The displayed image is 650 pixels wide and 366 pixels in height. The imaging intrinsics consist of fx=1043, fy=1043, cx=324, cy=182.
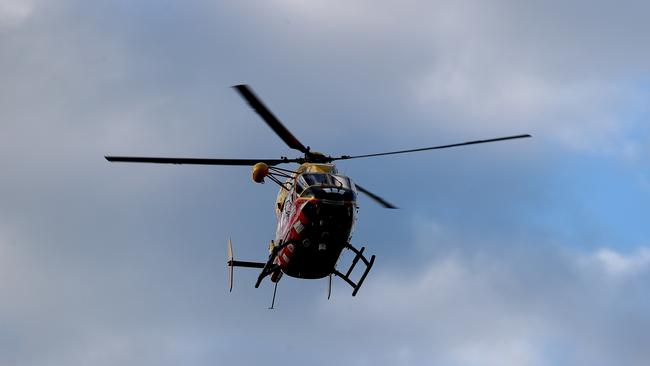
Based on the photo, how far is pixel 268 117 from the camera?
1572 inches

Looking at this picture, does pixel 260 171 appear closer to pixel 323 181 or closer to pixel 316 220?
pixel 323 181

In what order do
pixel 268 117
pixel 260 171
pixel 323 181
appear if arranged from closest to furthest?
pixel 268 117 → pixel 323 181 → pixel 260 171

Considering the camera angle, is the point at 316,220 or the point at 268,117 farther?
the point at 316,220

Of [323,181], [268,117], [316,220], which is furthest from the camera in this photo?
[323,181]

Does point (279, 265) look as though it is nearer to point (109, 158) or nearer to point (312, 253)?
point (312, 253)

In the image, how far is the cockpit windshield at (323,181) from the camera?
139 feet

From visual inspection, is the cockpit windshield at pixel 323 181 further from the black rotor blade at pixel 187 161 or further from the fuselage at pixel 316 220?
the black rotor blade at pixel 187 161

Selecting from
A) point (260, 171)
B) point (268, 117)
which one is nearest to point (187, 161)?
point (260, 171)

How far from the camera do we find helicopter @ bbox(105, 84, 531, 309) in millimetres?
41531

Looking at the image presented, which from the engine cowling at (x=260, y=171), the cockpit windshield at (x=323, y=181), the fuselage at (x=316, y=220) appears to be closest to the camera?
the fuselage at (x=316, y=220)

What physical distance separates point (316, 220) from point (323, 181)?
1.81 meters

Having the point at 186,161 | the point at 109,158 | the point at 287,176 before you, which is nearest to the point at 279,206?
the point at 287,176

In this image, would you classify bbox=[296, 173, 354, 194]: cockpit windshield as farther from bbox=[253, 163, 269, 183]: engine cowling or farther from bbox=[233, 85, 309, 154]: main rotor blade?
bbox=[233, 85, 309, 154]: main rotor blade

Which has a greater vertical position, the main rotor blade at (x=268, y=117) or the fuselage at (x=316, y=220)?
the main rotor blade at (x=268, y=117)
